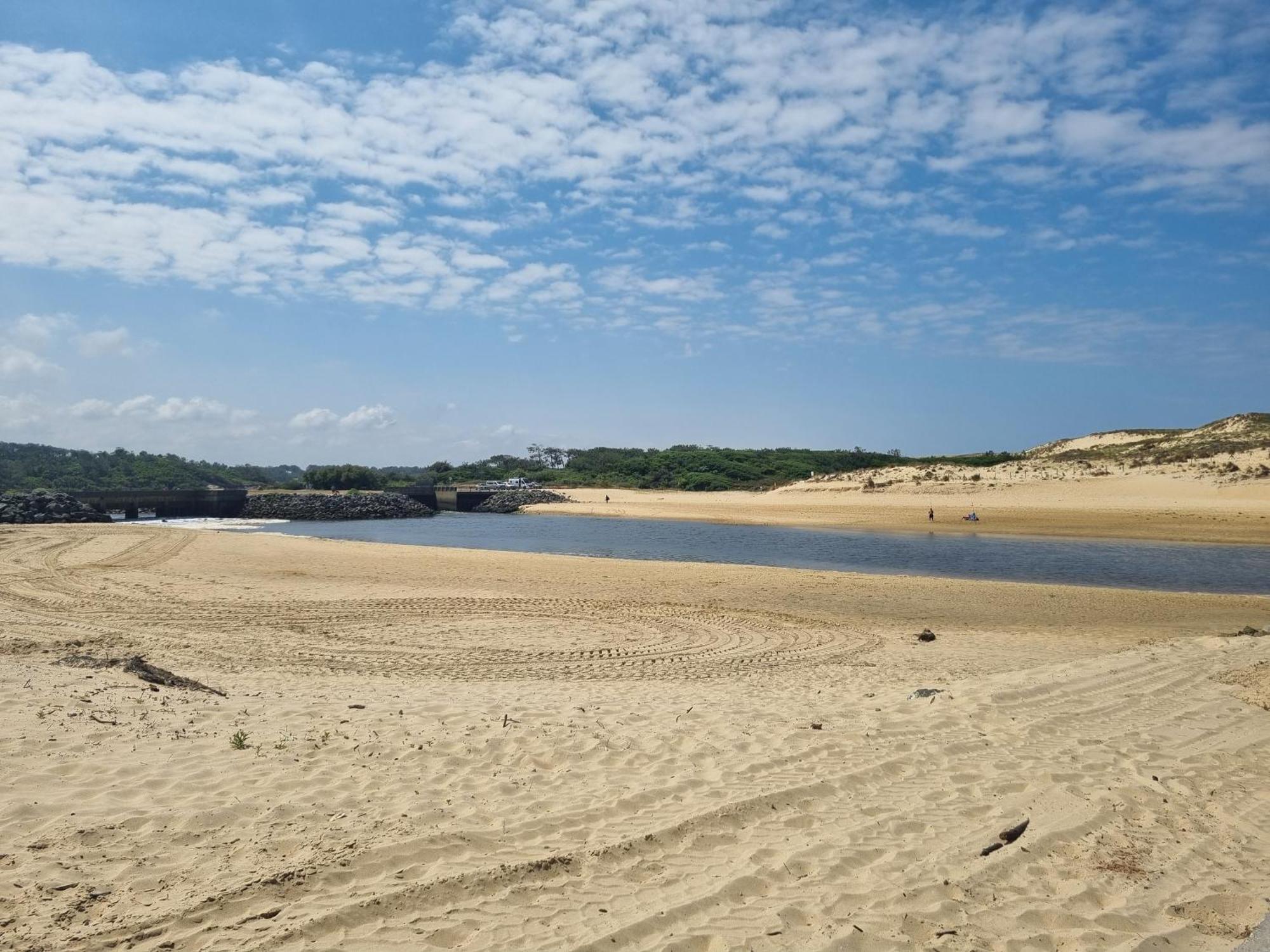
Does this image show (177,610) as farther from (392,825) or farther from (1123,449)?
(1123,449)

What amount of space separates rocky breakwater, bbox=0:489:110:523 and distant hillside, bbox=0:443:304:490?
130 feet

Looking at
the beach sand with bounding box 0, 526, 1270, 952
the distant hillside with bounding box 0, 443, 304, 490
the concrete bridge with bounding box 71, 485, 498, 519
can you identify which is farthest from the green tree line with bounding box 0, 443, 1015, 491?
the beach sand with bounding box 0, 526, 1270, 952

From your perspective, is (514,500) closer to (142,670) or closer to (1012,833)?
(142,670)

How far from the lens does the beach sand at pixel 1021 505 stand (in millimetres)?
36594

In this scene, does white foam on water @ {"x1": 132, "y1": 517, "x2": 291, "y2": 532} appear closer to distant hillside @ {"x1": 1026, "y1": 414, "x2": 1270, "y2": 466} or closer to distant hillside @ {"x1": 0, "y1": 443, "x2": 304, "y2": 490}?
distant hillside @ {"x1": 0, "y1": 443, "x2": 304, "y2": 490}

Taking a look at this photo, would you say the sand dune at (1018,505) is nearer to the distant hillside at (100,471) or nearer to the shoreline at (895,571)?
the shoreline at (895,571)

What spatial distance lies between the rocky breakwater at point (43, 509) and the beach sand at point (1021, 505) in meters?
34.0

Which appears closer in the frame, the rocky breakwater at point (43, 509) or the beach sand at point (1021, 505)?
the beach sand at point (1021, 505)

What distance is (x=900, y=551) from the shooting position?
3166cm

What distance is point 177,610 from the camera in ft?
49.5

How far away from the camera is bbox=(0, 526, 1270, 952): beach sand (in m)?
4.11

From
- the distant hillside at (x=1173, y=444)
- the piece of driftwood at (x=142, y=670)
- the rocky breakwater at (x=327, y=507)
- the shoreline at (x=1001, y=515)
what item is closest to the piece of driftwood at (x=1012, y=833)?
the piece of driftwood at (x=142, y=670)

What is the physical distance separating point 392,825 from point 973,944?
3.45 meters

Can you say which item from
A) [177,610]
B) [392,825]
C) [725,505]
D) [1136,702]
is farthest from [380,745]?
[725,505]
